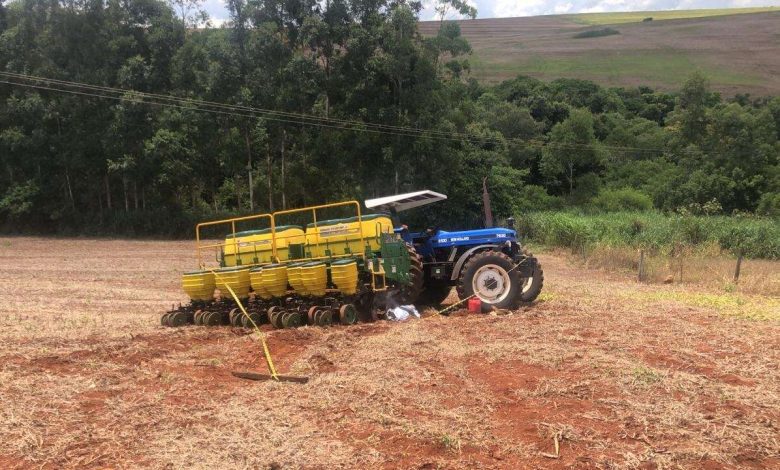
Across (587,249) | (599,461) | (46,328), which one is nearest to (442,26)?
(587,249)

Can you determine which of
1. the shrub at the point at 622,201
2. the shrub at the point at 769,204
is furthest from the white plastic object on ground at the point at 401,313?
the shrub at the point at 769,204

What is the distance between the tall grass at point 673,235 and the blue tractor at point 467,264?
1107 centimetres

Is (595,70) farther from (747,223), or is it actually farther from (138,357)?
(138,357)

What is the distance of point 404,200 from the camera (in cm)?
1069

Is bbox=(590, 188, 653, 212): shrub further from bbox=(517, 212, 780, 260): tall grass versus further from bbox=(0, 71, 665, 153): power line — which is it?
bbox=(517, 212, 780, 260): tall grass

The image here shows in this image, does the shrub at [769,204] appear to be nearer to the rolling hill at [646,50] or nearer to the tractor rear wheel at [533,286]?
the rolling hill at [646,50]

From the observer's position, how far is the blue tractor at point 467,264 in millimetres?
10195

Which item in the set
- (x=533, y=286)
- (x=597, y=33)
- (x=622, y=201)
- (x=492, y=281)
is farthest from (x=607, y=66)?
(x=492, y=281)

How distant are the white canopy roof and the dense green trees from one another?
19.7 meters

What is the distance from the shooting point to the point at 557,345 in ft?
23.9

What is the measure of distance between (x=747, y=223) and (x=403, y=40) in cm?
1750

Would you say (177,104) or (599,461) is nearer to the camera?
(599,461)

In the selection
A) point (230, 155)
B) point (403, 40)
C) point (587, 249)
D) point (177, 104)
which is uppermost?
point (403, 40)

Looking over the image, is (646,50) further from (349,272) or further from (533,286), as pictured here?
(349,272)
